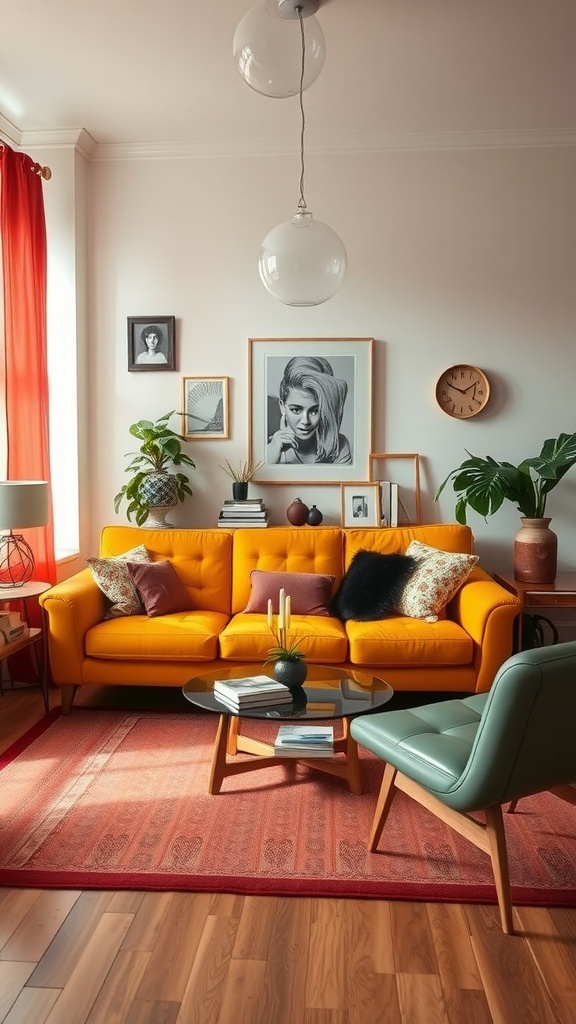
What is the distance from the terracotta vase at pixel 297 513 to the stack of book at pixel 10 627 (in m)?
1.59

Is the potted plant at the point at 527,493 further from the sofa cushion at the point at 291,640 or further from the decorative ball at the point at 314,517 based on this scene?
the sofa cushion at the point at 291,640

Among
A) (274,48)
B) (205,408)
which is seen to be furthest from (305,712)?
(205,408)

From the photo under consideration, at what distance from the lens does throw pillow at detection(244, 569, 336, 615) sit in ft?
13.6

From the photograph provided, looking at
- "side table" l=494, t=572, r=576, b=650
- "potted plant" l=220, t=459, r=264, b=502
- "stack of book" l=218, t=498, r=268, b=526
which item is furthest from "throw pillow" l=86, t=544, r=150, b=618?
"side table" l=494, t=572, r=576, b=650

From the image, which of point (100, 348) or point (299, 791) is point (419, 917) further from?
point (100, 348)

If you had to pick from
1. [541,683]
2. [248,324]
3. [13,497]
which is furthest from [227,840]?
[248,324]

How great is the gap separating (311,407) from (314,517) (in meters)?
0.66

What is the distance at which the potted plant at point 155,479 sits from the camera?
456 centimetres

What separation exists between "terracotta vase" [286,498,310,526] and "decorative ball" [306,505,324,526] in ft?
0.10

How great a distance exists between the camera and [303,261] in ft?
9.53

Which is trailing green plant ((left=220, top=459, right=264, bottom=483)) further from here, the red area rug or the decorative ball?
the red area rug

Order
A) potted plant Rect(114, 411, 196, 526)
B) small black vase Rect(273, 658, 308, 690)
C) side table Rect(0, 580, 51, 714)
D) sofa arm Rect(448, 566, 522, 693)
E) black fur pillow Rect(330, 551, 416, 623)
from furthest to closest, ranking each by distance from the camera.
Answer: potted plant Rect(114, 411, 196, 526) → black fur pillow Rect(330, 551, 416, 623) → side table Rect(0, 580, 51, 714) → sofa arm Rect(448, 566, 522, 693) → small black vase Rect(273, 658, 308, 690)

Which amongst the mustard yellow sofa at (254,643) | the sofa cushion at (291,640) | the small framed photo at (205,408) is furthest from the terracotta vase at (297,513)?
the sofa cushion at (291,640)

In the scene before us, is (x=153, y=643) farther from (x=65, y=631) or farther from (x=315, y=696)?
(x=315, y=696)
